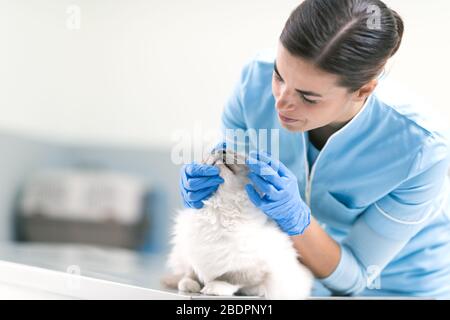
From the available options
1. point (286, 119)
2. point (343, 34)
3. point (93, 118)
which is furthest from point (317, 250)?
point (93, 118)

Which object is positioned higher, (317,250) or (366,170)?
(366,170)

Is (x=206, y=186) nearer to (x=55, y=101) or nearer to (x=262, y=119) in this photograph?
(x=262, y=119)

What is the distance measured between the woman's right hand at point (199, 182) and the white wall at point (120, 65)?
78cm

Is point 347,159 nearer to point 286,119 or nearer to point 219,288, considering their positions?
point 286,119

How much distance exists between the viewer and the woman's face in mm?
887

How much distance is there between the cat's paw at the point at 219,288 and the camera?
864 millimetres

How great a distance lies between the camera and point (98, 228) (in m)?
2.64

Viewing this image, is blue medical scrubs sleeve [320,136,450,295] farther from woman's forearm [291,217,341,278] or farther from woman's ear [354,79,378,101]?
woman's ear [354,79,378,101]

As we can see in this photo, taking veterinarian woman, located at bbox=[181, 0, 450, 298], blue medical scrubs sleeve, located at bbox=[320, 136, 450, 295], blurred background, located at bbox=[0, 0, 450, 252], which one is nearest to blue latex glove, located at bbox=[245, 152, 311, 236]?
veterinarian woman, located at bbox=[181, 0, 450, 298]

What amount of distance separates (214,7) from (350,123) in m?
0.98

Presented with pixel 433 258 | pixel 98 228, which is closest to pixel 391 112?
pixel 433 258

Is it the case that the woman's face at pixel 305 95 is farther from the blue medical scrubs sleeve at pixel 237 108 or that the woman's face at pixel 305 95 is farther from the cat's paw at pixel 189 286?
the cat's paw at pixel 189 286

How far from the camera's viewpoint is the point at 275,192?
86cm

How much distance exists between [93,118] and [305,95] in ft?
6.43
